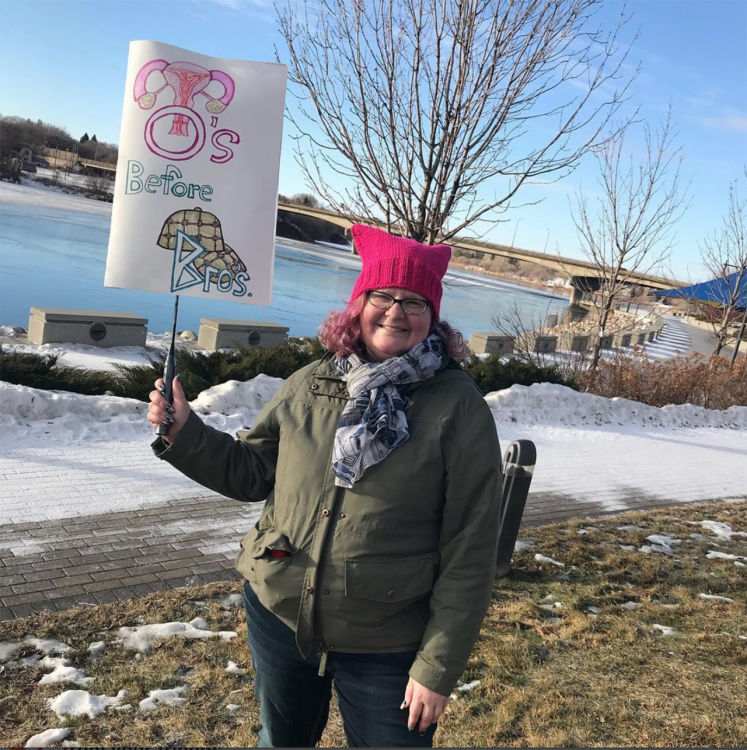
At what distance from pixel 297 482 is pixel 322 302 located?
24093 mm

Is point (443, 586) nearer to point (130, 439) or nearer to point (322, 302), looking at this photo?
point (130, 439)

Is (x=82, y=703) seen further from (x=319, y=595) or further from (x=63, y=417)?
(x=63, y=417)

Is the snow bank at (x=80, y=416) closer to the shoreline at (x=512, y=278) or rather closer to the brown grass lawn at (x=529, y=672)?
the brown grass lawn at (x=529, y=672)

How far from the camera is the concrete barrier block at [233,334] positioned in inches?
500

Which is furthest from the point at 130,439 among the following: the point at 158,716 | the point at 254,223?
the point at 254,223

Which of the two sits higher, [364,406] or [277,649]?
[364,406]

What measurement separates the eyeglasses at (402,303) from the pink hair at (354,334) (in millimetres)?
50

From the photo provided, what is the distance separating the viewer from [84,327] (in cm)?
1121

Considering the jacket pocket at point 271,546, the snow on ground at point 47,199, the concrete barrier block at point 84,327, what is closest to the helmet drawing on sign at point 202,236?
the jacket pocket at point 271,546

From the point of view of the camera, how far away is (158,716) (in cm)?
302

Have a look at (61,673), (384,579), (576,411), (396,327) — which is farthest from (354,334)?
(576,411)

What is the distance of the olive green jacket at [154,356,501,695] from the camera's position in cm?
195

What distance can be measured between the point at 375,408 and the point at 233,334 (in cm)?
1110

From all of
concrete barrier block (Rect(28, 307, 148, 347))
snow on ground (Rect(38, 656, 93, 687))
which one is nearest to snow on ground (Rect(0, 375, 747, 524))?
snow on ground (Rect(38, 656, 93, 687))
